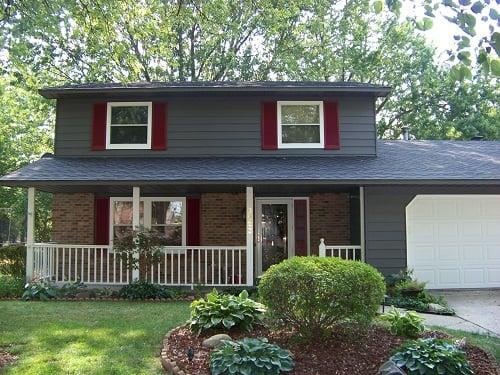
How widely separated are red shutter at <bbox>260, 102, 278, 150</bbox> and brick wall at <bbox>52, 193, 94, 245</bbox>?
16.1 feet

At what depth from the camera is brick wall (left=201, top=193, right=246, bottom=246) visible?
13.0 m

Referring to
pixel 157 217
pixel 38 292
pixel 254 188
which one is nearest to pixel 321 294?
pixel 254 188

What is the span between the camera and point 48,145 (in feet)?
80.6

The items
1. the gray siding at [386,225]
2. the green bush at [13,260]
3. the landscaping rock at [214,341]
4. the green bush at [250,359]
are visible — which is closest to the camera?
the green bush at [250,359]

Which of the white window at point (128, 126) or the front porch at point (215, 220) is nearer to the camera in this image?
the white window at point (128, 126)

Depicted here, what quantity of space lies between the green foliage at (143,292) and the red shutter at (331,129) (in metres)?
5.44

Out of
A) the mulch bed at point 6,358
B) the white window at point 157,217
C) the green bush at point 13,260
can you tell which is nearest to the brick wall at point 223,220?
the white window at point 157,217

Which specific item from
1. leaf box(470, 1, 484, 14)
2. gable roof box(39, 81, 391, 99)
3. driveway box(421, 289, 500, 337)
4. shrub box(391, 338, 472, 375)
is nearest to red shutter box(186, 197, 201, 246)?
gable roof box(39, 81, 391, 99)

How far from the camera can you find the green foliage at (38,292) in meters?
10.0

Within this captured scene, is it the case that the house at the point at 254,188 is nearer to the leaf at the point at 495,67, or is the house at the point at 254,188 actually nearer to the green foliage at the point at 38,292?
the green foliage at the point at 38,292

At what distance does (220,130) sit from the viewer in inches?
496

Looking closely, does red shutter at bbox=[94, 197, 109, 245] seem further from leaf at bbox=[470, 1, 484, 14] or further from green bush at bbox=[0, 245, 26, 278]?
leaf at bbox=[470, 1, 484, 14]

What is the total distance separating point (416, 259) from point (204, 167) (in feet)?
17.6

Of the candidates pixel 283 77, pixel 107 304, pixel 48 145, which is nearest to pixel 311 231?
pixel 107 304
